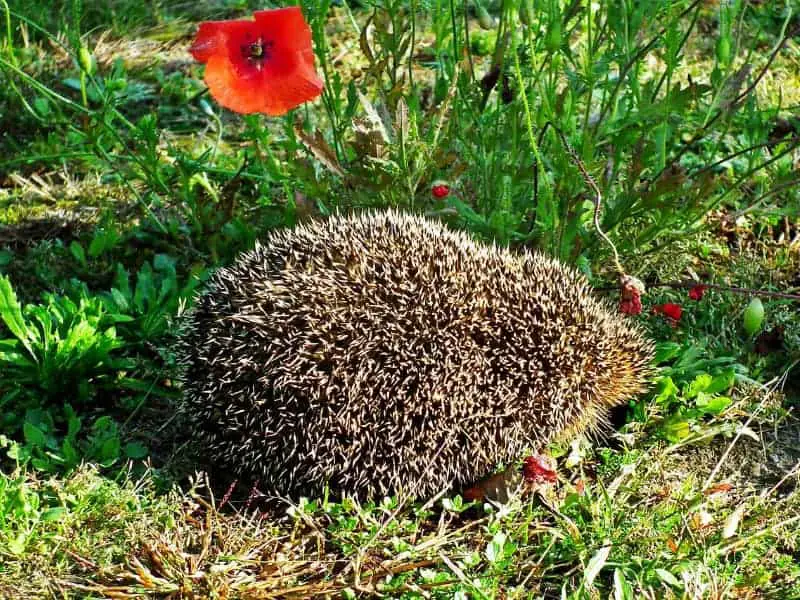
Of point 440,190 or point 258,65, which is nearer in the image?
point 258,65

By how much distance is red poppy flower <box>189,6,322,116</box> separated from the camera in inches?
155

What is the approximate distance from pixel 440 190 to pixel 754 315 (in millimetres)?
1620

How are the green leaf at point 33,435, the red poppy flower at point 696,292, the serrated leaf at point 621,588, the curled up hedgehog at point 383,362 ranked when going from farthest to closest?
1. the red poppy flower at point 696,292
2. the green leaf at point 33,435
3. the curled up hedgehog at point 383,362
4. the serrated leaf at point 621,588

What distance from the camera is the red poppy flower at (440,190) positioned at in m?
4.27

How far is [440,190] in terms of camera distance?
14.0ft

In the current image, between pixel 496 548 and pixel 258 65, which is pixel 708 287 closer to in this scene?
pixel 496 548

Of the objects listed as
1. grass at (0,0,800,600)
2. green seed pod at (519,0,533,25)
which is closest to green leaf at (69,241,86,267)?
grass at (0,0,800,600)

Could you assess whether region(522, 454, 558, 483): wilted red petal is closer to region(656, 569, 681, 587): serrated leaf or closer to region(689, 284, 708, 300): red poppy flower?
region(656, 569, 681, 587): serrated leaf

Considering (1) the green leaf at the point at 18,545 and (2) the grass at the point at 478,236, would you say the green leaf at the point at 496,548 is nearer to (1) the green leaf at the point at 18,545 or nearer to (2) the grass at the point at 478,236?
(2) the grass at the point at 478,236

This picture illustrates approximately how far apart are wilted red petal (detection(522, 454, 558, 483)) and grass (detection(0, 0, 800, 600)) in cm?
7

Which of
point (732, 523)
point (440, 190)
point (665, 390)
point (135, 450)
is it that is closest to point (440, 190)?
point (440, 190)

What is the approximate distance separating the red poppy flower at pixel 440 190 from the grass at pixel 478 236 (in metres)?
0.12

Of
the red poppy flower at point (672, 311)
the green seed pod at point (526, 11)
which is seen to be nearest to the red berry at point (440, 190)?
the green seed pod at point (526, 11)

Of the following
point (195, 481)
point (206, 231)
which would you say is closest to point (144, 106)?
point (206, 231)
